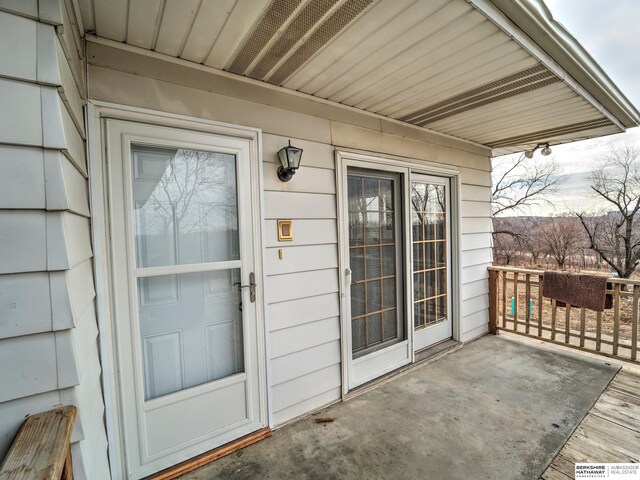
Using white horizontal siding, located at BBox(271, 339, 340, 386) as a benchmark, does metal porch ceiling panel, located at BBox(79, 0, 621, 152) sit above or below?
above

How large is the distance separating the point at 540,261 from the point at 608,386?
962 centimetres

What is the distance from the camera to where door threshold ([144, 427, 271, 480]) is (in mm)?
1788

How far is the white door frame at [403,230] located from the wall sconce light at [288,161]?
1.58 feet

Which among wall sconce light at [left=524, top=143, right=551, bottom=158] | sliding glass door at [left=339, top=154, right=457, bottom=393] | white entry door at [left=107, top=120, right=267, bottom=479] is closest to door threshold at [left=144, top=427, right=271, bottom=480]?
white entry door at [left=107, top=120, right=267, bottom=479]

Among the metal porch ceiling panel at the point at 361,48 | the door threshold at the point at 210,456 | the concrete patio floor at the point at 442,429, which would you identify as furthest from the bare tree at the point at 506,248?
the door threshold at the point at 210,456

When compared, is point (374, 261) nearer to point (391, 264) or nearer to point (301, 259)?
point (391, 264)

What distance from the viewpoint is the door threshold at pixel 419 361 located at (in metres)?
2.69

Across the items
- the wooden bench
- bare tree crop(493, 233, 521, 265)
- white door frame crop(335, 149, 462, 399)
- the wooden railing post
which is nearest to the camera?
the wooden bench

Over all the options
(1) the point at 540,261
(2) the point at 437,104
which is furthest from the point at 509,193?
(2) the point at 437,104

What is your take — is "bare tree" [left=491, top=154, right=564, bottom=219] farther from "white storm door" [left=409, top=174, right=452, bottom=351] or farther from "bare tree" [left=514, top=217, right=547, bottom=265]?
"white storm door" [left=409, top=174, right=452, bottom=351]

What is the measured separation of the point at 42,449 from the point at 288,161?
5.89ft

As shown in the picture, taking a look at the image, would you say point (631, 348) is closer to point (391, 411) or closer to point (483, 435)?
point (483, 435)

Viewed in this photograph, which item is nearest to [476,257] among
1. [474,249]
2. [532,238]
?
[474,249]

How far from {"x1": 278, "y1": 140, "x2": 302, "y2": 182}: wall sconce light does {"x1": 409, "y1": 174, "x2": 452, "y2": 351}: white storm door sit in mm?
1490
